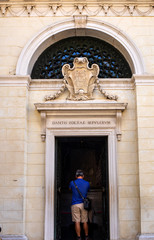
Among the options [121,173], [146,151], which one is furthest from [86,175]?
[146,151]

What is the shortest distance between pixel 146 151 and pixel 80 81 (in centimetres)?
258

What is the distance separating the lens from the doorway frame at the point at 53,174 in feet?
28.5

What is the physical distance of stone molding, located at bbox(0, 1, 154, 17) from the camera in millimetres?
9602

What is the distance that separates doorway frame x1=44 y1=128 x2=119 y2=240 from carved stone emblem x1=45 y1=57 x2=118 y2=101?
92cm

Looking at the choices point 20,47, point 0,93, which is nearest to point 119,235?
point 0,93

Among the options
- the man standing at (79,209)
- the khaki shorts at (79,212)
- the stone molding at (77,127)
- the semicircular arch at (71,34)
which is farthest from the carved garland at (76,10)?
the khaki shorts at (79,212)

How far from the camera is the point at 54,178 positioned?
29.4 feet

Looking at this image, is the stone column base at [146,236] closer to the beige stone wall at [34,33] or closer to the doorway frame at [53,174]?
the doorway frame at [53,174]

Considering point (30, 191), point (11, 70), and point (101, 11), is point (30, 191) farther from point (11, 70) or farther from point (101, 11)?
point (101, 11)

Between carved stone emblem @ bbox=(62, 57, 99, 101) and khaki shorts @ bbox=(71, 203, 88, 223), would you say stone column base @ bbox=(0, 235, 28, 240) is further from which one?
carved stone emblem @ bbox=(62, 57, 99, 101)

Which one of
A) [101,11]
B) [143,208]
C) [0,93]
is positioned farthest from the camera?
[101,11]

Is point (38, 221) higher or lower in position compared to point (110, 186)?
Answer: lower

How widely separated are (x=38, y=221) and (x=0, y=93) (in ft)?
11.5

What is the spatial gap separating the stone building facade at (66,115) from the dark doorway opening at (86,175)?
419 millimetres
